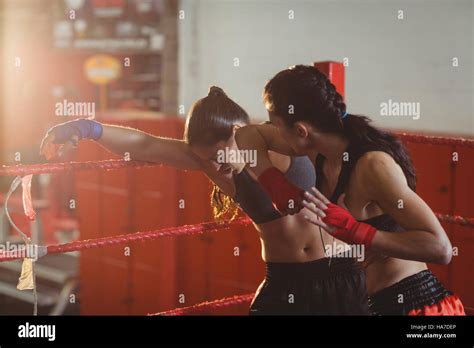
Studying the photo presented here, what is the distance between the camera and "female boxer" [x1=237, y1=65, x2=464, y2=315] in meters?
1.88

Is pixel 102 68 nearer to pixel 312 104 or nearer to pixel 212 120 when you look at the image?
pixel 212 120

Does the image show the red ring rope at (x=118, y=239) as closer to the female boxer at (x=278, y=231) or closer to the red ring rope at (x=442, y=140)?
the female boxer at (x=278, y=231)

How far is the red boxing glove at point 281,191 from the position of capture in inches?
83.4

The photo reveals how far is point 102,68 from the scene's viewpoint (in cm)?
1075

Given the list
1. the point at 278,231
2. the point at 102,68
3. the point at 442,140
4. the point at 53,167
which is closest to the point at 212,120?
the point at 278,231

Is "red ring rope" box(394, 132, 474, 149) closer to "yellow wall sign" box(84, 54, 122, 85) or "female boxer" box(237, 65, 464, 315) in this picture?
"female boxer" box(237, 65, 464, 315)

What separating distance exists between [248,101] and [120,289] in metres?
1.89

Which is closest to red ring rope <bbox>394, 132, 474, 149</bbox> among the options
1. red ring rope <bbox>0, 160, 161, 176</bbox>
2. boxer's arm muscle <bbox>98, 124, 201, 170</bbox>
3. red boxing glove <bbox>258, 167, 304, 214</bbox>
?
red boxing glove <bbox>258, 167, 304, 214</bbox>

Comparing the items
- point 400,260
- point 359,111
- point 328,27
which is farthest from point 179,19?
point 400,260

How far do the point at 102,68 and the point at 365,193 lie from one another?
30.4ft

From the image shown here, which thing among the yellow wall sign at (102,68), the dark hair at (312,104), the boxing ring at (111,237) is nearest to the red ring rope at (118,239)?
the boxing ring at (111,237)

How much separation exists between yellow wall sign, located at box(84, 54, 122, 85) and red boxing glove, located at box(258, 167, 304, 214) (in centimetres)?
883

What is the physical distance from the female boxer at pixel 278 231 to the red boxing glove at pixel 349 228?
33 cm

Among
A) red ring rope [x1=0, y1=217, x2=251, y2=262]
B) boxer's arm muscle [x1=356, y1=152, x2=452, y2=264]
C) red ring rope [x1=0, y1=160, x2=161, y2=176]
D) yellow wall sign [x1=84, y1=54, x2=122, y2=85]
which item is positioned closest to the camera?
boxer's arm muscle [x1=356, y1=152, x2=452, y2=264]
